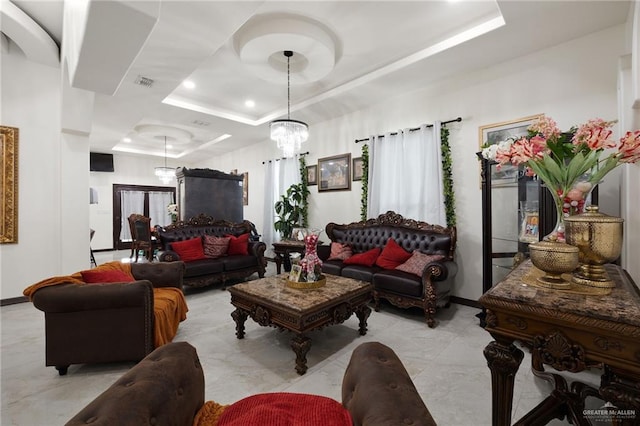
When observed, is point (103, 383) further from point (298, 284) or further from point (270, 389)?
point (298, 284)

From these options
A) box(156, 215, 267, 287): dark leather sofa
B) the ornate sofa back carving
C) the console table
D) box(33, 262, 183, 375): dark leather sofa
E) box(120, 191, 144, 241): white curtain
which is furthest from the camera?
box(120, 191, 144, 241): white curtain

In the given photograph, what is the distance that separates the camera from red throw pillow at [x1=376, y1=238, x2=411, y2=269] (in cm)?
358

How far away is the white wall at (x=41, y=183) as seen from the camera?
370 cm

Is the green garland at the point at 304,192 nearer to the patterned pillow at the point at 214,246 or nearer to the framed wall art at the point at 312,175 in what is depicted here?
the framed wall art at the point at 312,175

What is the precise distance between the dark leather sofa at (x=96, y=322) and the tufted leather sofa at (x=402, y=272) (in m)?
2.24

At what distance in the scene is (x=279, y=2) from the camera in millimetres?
2502

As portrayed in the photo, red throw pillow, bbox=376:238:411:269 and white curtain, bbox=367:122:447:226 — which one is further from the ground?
white curtain, bbox=367:122:447:226

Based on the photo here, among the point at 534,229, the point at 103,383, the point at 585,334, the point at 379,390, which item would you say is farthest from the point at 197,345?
the point at 534,229

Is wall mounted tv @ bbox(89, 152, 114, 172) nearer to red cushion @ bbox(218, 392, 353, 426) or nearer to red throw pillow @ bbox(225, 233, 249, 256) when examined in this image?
red throw pillow @ bbox(225, 233, 249, 256)

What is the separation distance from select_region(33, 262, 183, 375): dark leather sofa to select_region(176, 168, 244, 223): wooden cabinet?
375 cm

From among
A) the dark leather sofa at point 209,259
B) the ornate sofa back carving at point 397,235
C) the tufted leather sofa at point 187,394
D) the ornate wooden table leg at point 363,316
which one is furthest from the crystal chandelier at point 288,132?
the tufted leather sofa at point 187,394

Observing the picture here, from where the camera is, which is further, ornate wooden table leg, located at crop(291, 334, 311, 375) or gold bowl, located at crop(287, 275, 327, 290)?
gold bowl, located at crop(287, 275, 327, 290)

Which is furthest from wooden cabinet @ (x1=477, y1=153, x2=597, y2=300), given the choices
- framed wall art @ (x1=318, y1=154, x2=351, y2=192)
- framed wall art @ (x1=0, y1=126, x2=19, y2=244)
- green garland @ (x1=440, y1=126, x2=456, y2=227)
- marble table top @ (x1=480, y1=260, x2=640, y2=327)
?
framed wall art @ (x1=0, y1=126, x2=19, y2=244)

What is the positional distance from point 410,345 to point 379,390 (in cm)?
190
